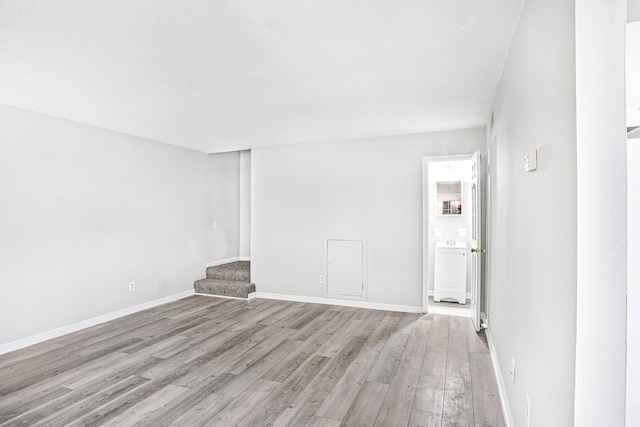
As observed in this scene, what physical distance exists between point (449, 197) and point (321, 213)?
7.21ft

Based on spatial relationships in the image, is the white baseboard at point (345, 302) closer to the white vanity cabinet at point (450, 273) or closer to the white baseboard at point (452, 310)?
the white baseboard at point (452, 310)

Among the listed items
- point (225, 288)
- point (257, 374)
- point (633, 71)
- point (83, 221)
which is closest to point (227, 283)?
point (225, 288)

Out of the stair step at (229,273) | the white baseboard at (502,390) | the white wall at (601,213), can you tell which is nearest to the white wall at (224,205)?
the stair step at (229,273)

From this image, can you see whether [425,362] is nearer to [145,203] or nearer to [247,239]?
[145,203]

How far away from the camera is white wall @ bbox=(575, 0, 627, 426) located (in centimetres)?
90

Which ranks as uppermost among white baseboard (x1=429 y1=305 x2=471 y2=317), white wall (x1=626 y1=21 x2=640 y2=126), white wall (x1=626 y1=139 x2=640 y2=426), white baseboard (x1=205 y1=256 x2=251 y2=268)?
white wall (x1=626 y1=21 x2=640 y2=126)

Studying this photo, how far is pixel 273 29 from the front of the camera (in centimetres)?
203

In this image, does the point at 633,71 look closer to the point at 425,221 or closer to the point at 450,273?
the point at 425,221

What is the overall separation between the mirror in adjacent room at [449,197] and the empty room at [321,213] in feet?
0.12

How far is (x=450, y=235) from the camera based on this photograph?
5734mm

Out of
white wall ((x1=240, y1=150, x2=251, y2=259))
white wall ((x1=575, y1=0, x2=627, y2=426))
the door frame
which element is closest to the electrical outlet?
white wall ((x1=575, y1=0, x2=627, y2=426))

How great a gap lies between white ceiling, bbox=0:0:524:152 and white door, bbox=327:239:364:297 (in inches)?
73.8

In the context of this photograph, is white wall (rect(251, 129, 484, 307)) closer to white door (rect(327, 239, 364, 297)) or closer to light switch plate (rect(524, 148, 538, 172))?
white door (rect(327, 239, 364, 297))

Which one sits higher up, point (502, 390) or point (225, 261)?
point (225, 261)
